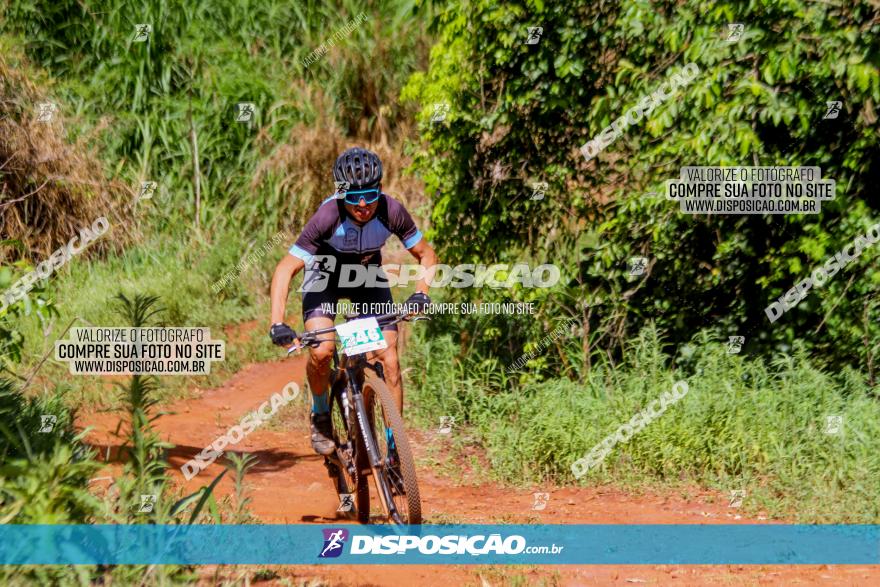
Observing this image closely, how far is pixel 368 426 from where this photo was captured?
582cm

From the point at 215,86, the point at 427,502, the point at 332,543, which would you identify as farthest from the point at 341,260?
the point at 215,86

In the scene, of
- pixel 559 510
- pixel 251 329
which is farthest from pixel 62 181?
pixel 559 510

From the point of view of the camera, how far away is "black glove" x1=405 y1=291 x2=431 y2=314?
586 centimetres

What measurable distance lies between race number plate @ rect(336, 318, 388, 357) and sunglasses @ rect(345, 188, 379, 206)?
80 centimetres

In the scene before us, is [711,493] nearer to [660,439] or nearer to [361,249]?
[660,439]

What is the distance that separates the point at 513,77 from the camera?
8.20 m

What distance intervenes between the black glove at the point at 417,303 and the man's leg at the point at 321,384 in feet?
1.87

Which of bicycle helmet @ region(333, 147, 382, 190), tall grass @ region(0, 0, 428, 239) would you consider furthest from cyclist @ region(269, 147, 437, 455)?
tall grass @ region(0, 0, 428, 239)

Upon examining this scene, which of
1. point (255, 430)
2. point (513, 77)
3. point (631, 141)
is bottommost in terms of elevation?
point (255, 430)

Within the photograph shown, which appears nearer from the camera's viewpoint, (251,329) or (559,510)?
(559,510)

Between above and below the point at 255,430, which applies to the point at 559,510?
below

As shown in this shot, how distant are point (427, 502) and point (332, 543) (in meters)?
1.62

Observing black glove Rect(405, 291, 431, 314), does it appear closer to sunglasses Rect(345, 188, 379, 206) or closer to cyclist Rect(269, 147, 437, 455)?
cyclist Rect(269, 147, 437, 455)

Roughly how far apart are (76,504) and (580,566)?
283 cm
